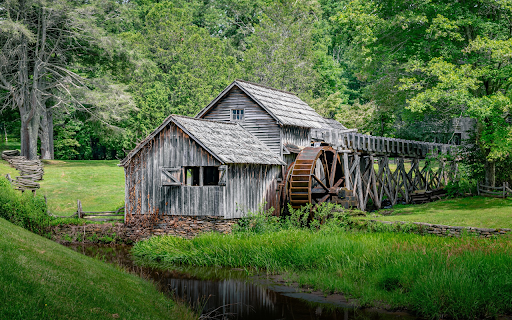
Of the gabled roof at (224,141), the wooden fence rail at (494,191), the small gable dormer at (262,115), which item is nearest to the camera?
the gabled roof at (224,141)

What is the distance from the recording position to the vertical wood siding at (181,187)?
20.0 m

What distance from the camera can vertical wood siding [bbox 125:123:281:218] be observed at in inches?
786

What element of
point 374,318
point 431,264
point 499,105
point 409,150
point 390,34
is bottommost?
point 374,318

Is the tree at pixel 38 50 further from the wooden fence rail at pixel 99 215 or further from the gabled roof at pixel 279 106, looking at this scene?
the gabled roof at pixel 279 106

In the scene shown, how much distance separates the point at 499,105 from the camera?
2239cm

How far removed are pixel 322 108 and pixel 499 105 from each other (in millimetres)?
22248

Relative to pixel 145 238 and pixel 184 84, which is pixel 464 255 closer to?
pixel 145 238

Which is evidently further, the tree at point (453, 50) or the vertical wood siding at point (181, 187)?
the tree at point (453, 50)

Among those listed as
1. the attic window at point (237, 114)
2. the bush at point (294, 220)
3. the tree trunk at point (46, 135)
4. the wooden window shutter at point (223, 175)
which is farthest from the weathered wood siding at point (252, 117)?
the tree trunk at point (46, 135)

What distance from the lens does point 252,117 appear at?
24.4 metres

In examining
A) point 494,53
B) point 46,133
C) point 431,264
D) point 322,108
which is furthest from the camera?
point 322,108

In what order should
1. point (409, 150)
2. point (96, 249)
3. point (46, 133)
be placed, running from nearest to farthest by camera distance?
1. point (96, 249)
2. point (409, 150)
3. point (46, 133)

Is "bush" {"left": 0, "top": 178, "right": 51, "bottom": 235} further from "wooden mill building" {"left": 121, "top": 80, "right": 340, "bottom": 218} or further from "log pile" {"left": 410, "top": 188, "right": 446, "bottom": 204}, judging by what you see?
"log pile" {"left": 410, "top": 188, "right": 446, "bottom": 204}

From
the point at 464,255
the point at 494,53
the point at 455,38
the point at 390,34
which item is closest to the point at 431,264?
the point at 464,255
